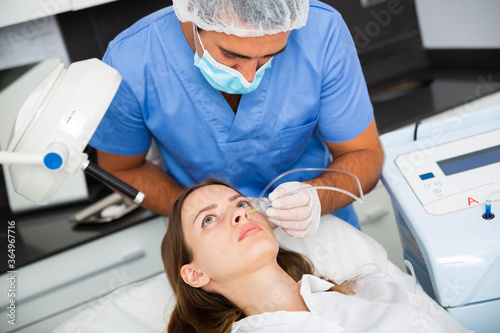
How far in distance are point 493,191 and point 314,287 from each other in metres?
0.49

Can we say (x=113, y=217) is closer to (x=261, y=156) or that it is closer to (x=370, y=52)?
(x=261, y=156)

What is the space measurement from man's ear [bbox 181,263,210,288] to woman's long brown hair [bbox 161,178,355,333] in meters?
0.03

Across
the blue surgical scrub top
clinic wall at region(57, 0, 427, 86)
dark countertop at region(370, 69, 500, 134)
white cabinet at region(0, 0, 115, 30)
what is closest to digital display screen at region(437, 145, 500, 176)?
the blue surgical scrub top

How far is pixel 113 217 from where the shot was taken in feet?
6.35

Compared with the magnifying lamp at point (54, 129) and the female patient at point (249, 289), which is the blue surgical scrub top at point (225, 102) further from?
the magnifying lamp at point (54, 129)

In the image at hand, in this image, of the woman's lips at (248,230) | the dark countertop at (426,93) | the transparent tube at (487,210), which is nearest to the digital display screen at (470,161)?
the transparent tube at (487,210)

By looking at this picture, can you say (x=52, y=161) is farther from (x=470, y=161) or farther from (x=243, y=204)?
(x=470, y=161)

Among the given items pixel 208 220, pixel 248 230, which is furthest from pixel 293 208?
pixel 208 220

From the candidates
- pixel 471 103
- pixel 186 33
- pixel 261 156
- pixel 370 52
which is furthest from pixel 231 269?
pixel 370 52

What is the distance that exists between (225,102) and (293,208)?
375 millimetres

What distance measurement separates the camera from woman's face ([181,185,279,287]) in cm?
134

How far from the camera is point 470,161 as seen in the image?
4.55 ft

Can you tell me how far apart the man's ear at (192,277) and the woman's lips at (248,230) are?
15 cm

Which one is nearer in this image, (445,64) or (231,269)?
(231,269)
